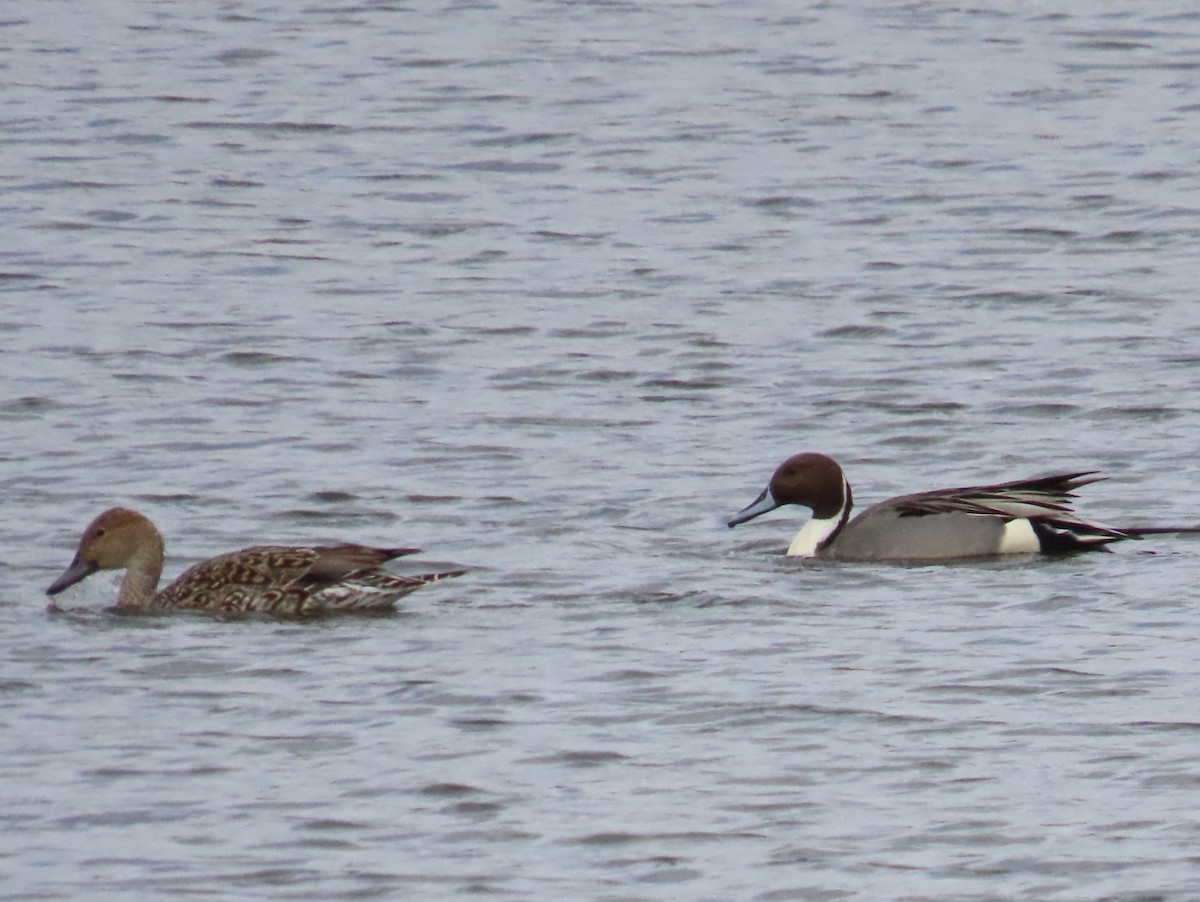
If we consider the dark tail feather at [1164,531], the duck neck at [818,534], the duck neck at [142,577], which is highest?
the duck neck at [142,577]

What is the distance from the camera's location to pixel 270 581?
10.8 m

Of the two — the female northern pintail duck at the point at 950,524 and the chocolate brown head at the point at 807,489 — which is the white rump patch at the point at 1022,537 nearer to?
the female northern pintail duck at the point at 950,524

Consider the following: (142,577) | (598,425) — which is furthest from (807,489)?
(142,577)

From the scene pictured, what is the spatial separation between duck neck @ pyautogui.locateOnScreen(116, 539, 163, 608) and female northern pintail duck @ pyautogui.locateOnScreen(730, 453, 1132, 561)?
2.44 metres

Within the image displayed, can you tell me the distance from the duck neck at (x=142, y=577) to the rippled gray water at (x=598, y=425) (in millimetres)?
149

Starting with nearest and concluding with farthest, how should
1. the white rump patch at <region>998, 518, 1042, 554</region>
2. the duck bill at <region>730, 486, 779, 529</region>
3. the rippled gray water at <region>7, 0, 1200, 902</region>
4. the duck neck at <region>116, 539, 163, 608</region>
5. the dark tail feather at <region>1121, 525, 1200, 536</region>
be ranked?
the rippled gray water at <region>7, 0, 1200, 902</region> < the duck neck at <region>116, 539, 163, 608</region> < the dark tail feather at <region>1121, 525, 1200, 536</region> < the white rump patch at <region>998, 518, 1042, 554</region> < the duck bill at <region>730, 486, 779, 529</region>

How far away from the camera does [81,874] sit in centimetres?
744

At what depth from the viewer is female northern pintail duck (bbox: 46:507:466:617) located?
422 inches

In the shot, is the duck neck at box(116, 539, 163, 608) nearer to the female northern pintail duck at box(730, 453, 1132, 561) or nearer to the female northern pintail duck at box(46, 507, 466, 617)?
the female northern pintail duck at box(46, 507, 466, 617)

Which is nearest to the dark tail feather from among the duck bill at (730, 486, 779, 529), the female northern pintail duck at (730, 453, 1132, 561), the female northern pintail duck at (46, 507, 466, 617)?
the female northern pintail duck at (730, 453, 1132, 561)

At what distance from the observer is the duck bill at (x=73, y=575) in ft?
35.4

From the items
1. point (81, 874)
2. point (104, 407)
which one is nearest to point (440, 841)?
point (81, 874)

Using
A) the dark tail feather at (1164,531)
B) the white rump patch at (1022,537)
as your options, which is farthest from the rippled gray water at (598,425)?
the white rump patch at (1022,537)

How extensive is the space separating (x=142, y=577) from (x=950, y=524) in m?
3.29
